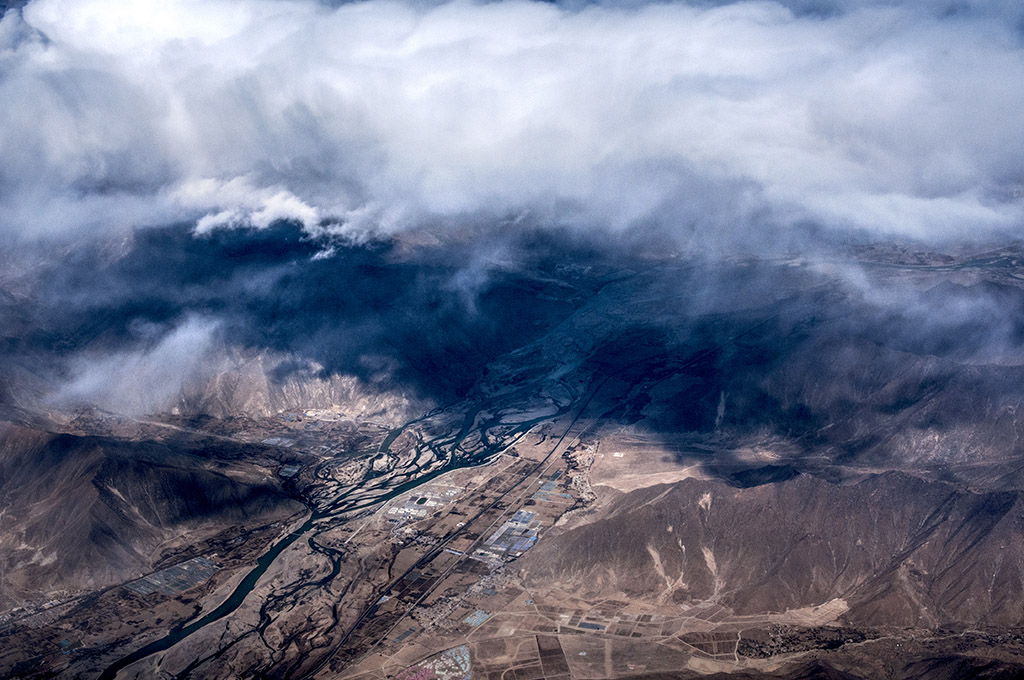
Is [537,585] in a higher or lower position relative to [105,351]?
lower

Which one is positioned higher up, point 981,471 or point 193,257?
point 193,257

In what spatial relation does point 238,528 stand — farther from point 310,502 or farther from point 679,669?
point 679,669

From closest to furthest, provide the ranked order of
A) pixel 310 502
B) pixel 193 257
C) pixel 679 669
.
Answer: pixel 679 669, pixel 310 502, pixel 193 257

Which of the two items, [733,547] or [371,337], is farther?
[371,337]

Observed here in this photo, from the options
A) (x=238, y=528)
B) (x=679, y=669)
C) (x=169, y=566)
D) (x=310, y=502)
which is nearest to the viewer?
(x=679, y=669)

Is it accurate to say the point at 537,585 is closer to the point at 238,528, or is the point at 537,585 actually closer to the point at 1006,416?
the point at 238,528

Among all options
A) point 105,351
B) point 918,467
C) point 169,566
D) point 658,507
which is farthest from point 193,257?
point 918,467

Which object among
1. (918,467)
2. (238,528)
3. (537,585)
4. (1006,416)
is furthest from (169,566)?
(1006,416)

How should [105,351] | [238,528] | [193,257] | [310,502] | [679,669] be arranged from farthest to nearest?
1. [193,257]
2. [105,351]
3. [310,502]
4. [238,528]
5. [679,669]

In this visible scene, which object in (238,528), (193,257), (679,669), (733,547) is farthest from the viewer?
(193,257)
